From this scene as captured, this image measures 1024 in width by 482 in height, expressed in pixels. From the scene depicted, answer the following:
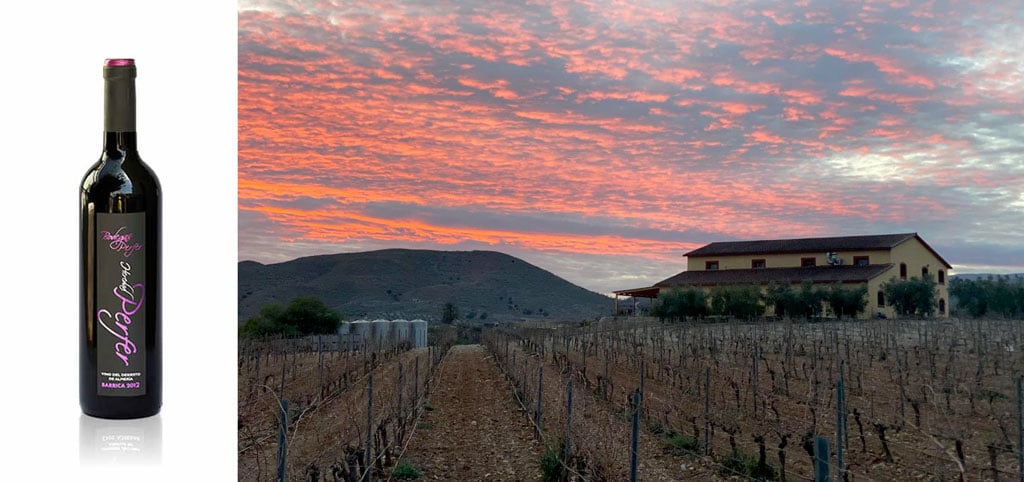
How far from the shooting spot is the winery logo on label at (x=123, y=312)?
8.27ft

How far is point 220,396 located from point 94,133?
3.58ft

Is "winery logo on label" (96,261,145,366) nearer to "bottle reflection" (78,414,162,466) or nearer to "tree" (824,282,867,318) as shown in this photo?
"bottle reflection" (78,414,162,466)

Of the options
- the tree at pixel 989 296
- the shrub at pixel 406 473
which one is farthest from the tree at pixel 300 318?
the shrub at pixel 406 473

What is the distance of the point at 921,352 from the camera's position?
44.4ft

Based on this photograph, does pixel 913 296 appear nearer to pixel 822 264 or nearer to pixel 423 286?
pixel 822 264

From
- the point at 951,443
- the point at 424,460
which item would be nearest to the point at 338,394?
the point at 424,460

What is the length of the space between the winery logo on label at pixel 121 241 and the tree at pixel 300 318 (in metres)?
29.8

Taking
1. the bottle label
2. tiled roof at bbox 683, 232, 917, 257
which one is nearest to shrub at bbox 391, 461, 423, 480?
the bottle label

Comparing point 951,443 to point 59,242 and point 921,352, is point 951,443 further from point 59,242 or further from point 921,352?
point 59,242

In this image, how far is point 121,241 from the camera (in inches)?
99.3

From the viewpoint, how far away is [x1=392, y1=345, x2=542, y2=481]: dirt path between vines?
22.4 feet

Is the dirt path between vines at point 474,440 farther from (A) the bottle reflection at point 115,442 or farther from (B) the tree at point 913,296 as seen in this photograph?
(B) the tree at point 913,296

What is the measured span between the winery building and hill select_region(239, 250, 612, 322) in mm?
14306

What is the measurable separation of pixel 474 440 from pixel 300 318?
2540cm
